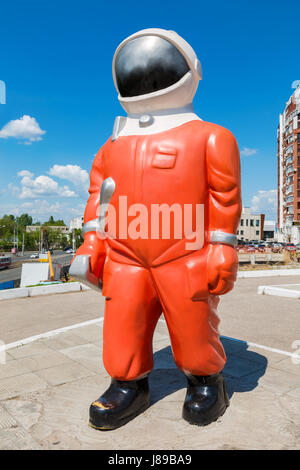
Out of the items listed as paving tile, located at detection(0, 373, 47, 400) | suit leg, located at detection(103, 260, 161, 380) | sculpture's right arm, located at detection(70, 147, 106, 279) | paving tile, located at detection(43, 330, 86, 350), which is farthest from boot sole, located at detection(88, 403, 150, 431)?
paving tile, located at detection(43, 330, 86, 350)

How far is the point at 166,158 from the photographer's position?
95.7 inches

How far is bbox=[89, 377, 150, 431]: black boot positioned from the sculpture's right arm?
Answer: 848mm

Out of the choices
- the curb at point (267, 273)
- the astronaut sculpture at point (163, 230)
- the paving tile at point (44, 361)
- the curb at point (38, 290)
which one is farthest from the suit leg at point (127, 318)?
the curb at point (267, 273)

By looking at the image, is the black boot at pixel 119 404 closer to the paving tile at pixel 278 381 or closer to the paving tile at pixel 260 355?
the paving tile at pixel 278 381

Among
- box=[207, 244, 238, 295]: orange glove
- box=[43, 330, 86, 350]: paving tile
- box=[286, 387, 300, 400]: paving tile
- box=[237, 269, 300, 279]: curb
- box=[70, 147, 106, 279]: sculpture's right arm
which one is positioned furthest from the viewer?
box=[237, 269, 300, 279]: curb

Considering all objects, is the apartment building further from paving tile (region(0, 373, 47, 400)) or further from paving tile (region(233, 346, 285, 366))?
paving tile (region(0, 373, 47, 400))

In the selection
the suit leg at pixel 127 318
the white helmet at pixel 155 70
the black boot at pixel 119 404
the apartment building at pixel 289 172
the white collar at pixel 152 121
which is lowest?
the black boot at pixel 119 404

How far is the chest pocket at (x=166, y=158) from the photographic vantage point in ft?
7.95

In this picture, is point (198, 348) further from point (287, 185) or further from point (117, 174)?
point (287, 185)

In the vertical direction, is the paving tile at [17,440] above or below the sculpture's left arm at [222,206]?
below

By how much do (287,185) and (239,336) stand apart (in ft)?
160

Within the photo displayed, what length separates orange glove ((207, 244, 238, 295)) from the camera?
2.40 metres

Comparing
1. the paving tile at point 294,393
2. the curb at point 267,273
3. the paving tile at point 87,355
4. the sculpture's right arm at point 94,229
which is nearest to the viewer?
the sculpture's right arm at point 94,229

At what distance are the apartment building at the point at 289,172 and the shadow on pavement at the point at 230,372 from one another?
148 ft
